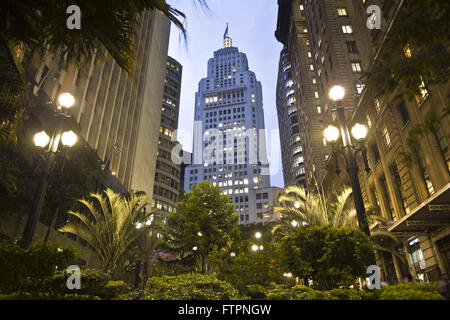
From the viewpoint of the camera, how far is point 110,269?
16.7m

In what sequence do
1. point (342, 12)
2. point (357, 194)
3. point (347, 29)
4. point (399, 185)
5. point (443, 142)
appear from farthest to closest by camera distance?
point (342, 12) → point (347, 29) → point (399, 185) → point (443, 142) → point (357, 194)

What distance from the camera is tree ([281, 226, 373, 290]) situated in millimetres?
9766

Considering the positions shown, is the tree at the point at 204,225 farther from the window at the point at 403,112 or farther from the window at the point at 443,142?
the window at the point at 443,142

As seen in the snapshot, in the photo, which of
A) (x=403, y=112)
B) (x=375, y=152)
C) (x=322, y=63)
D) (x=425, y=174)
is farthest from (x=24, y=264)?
(x=322, y=63)

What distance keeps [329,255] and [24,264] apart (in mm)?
8385

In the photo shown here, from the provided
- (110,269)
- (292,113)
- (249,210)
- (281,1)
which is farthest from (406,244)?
(249,210)

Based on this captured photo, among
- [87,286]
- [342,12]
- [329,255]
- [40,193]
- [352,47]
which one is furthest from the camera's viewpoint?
[342,12]

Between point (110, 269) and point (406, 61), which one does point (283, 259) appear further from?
point (110, 269)

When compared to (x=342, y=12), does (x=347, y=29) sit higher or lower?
lower

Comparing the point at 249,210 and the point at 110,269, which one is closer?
the point at 110,269

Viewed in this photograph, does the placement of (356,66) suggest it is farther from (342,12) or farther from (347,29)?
(342,12)

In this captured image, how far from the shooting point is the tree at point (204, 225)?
86.2 feet

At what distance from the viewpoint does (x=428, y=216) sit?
1958 centimetres

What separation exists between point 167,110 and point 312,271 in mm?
88555
